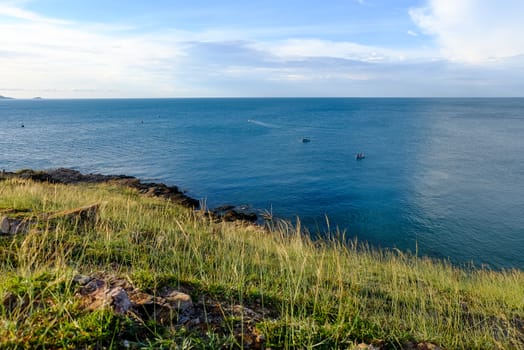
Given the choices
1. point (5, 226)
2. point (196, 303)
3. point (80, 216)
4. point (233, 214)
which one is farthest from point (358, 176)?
point (196, 303)

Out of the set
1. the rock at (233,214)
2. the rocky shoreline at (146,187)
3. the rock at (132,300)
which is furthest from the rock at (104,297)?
the rock at (233,214)

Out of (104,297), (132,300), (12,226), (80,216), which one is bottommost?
(80,216)

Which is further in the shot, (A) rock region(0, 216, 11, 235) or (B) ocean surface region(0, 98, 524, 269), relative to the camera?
(B) ocean surface region(0, 98, 524, 269)

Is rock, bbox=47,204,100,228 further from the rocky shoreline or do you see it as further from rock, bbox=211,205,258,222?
rock, bbox=211,205,258,222

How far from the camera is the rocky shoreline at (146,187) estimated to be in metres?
27.6

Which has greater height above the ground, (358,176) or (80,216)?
(80,216)

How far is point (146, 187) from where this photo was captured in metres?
33.8

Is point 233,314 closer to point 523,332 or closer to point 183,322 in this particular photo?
point 183,322

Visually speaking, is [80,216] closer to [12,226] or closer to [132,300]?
[12,226]

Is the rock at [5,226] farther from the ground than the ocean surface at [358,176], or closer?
farther from the ground

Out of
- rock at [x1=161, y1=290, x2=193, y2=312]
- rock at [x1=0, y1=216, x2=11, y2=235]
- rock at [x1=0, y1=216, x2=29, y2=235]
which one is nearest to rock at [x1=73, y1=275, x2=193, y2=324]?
rock at [x1=161, y1=290, x2=193, y2=312]

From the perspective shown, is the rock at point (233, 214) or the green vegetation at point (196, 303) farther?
the rock at point (233, 214)

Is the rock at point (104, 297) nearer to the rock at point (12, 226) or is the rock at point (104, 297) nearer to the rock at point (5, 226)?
the rock at point (12, 226)

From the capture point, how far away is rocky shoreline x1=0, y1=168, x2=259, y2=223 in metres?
27.6
